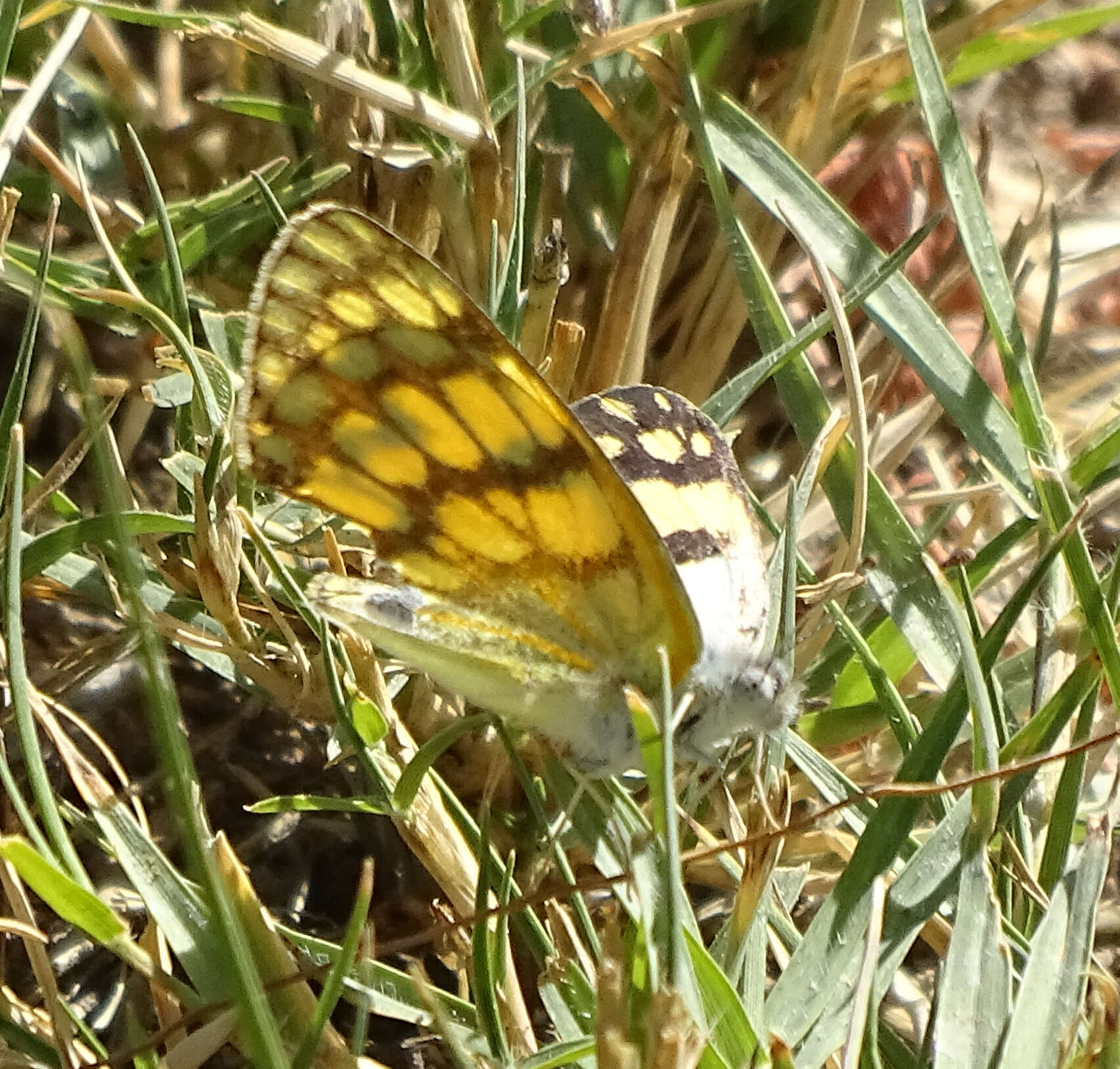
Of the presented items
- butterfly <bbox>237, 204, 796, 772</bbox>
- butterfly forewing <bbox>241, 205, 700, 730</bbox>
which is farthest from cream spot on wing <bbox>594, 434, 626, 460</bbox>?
butterfly forewing <bbox>241, 205, 700, 730</bbox>

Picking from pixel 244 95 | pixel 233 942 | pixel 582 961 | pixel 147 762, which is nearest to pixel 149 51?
pixel 244 95

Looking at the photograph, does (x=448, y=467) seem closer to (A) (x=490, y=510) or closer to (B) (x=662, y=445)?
(A) (x=490, y=510)

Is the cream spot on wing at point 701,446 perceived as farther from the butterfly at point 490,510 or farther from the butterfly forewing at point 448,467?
the butterfly forewing at point 448,467

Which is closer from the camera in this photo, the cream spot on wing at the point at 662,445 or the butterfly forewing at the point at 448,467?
the butterfly forewing at the point at 448,467

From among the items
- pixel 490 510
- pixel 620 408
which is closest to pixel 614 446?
pixel 620 408

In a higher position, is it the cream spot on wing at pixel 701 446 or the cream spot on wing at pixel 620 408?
the cream spot on wing at pixel 620 408

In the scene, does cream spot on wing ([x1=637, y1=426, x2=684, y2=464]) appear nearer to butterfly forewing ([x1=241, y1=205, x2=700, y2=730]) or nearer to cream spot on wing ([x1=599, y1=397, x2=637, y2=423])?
cream spot on wing ([x1=599, y1=397, x2=637, y2=423])

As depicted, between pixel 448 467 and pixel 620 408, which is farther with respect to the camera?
pixel 620 408

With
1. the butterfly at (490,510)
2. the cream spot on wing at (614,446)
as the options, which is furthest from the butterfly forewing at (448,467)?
the cream spot on wing at (614,446)
